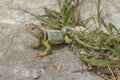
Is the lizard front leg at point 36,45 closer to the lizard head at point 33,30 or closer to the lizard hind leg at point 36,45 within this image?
the lizard hind leg at point 36,45

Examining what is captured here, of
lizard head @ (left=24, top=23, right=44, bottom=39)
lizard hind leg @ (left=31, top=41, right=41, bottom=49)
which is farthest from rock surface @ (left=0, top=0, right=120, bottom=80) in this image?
lizard head @ (left=24, top=23, right=44, bottom=39)

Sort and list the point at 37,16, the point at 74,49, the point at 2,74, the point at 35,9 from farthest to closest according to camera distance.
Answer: the point at 35,9 < the point at 37,16 < the point at 74,49 < the point at 2,74

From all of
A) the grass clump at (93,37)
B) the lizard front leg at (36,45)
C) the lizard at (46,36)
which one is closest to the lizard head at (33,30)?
the lizard at (46,36)

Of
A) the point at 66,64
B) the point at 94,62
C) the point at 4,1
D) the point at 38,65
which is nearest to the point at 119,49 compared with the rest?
the point at 94,62

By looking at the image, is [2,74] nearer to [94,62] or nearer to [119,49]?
[94,62]

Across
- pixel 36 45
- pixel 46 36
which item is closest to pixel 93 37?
pixel 46 36

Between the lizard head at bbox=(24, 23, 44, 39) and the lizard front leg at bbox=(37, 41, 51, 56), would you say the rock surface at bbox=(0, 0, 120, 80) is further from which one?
the lizard head at bbox=(24, 23, 44, 39)
